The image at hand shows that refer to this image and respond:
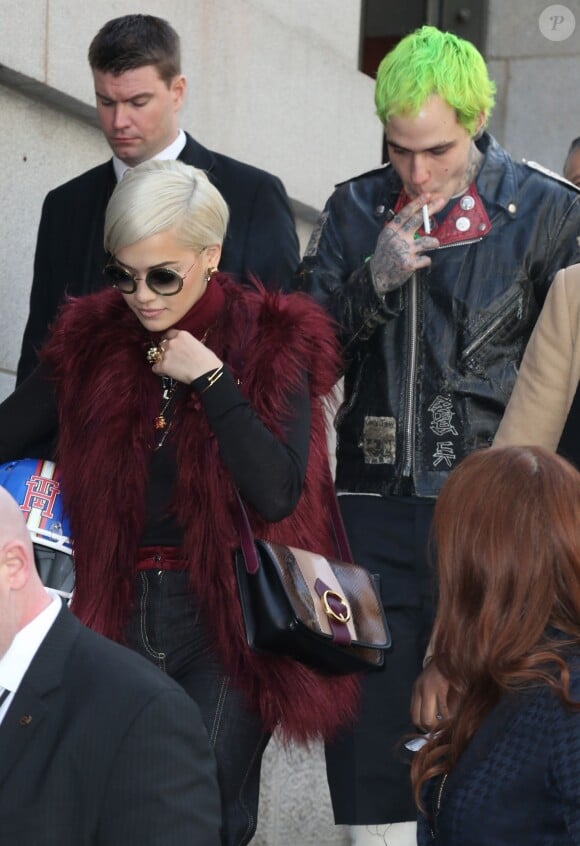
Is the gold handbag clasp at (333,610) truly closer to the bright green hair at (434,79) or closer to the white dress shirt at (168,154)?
the bright green hair at (434,79)

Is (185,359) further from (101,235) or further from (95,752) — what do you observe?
(95,752)

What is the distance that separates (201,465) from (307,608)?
1.38ft

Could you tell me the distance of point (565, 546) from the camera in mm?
2832

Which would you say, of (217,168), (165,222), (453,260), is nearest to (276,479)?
(165,222)

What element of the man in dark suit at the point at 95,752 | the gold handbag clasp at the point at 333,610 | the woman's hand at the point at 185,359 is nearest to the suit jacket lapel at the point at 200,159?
the woman's hand at the point at 185,359

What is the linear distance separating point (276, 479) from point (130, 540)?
393 millimetres

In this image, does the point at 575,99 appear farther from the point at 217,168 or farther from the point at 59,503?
the point at 59,503

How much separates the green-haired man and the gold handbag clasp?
459 millimetres

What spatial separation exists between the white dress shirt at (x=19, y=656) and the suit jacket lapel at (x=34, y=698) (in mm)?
16

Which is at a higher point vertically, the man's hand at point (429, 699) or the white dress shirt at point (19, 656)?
the white dress shirt at point (19, 656)

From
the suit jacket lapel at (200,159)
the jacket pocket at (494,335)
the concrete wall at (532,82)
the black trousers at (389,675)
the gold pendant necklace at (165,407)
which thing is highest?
the concrete wall at (532,82)

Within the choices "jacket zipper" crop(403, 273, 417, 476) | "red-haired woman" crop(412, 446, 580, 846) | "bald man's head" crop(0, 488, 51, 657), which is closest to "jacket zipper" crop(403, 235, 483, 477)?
"jacket zipper" crop(403, 273, 417, 476)

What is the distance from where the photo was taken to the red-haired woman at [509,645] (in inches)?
108

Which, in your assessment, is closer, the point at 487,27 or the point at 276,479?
the point at 276,479
